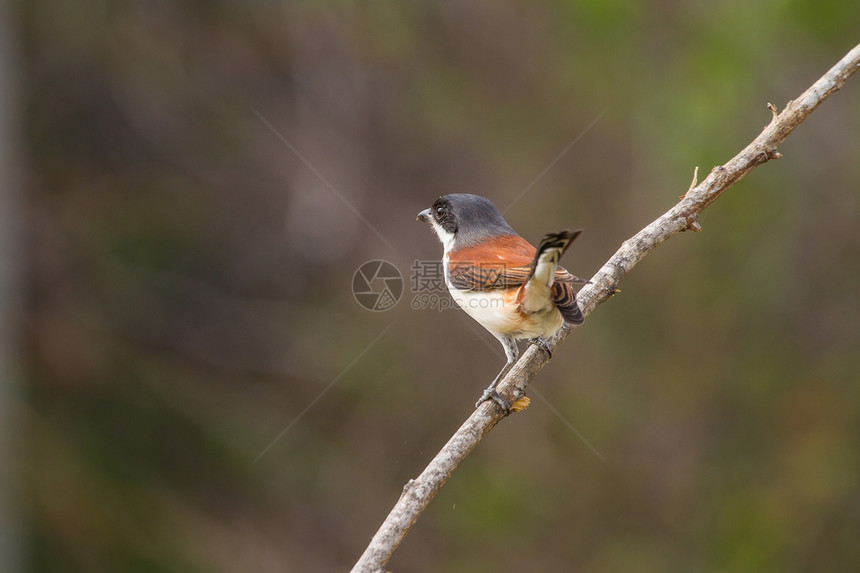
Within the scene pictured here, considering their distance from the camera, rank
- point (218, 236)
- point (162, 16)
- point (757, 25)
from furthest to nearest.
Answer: point (218, 236), point (162, 16), point (757, 25)

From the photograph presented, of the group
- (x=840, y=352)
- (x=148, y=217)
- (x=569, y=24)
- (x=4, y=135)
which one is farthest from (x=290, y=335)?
(x=840, y=352)

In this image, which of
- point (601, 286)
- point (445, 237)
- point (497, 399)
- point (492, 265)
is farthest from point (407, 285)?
point (497, 399)

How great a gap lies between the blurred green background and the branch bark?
2.94m

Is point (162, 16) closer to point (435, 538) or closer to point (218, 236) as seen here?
point (218, 236)

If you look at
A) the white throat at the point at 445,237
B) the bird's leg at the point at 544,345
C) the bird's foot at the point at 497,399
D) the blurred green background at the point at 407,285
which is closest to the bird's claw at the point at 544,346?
the bird's leg at the point at 544,345

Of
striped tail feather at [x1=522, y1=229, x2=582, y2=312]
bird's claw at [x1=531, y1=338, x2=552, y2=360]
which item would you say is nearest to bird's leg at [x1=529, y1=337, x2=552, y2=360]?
bird's claw at [x1=531, y1=338, x2=552, y2=360]

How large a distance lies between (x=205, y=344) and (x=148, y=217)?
1.28m

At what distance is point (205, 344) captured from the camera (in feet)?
23.4

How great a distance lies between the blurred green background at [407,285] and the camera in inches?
247

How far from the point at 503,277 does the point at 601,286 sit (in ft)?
1.63

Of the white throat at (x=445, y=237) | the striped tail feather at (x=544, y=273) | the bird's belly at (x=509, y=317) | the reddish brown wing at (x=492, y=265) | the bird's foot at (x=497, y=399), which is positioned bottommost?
the bird's foot at (x=497, y=399)

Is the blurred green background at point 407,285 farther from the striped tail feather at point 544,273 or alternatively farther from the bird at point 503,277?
the striped tail feather at point 544,273

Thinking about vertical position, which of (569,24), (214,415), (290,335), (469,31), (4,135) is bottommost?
(214,415)

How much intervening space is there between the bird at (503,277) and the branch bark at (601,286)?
106 mm
